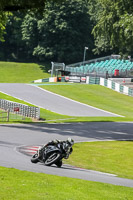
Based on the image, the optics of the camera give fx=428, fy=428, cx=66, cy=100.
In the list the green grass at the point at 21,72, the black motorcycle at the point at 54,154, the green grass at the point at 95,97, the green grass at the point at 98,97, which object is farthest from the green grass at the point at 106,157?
the green grass at the point at 21,72

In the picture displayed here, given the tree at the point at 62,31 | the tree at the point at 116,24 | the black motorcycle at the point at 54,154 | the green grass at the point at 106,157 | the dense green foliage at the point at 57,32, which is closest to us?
the black motorcycle at the point at 54,154

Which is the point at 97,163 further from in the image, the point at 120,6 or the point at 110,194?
the point at 120,6

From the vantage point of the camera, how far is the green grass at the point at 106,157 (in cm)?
1900

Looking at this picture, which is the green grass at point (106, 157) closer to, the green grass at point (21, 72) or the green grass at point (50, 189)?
the green grass at point (50, 189)

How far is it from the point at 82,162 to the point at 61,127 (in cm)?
1173

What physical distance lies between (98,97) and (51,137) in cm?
2844

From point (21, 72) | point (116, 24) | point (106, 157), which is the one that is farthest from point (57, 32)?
point (106, 157)

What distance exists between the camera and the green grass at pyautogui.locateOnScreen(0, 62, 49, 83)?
82.4 meters

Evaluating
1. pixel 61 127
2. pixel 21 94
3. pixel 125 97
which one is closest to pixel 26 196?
pixel 61 127

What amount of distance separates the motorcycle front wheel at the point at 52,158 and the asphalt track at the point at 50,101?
84.6 ft

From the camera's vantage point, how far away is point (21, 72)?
8669 centimetres

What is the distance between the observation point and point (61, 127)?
3166 centimetres

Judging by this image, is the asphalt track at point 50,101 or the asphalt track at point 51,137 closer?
the asphalt track at point 51,137

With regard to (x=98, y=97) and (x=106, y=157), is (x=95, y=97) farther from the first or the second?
(x=106, y=157)
